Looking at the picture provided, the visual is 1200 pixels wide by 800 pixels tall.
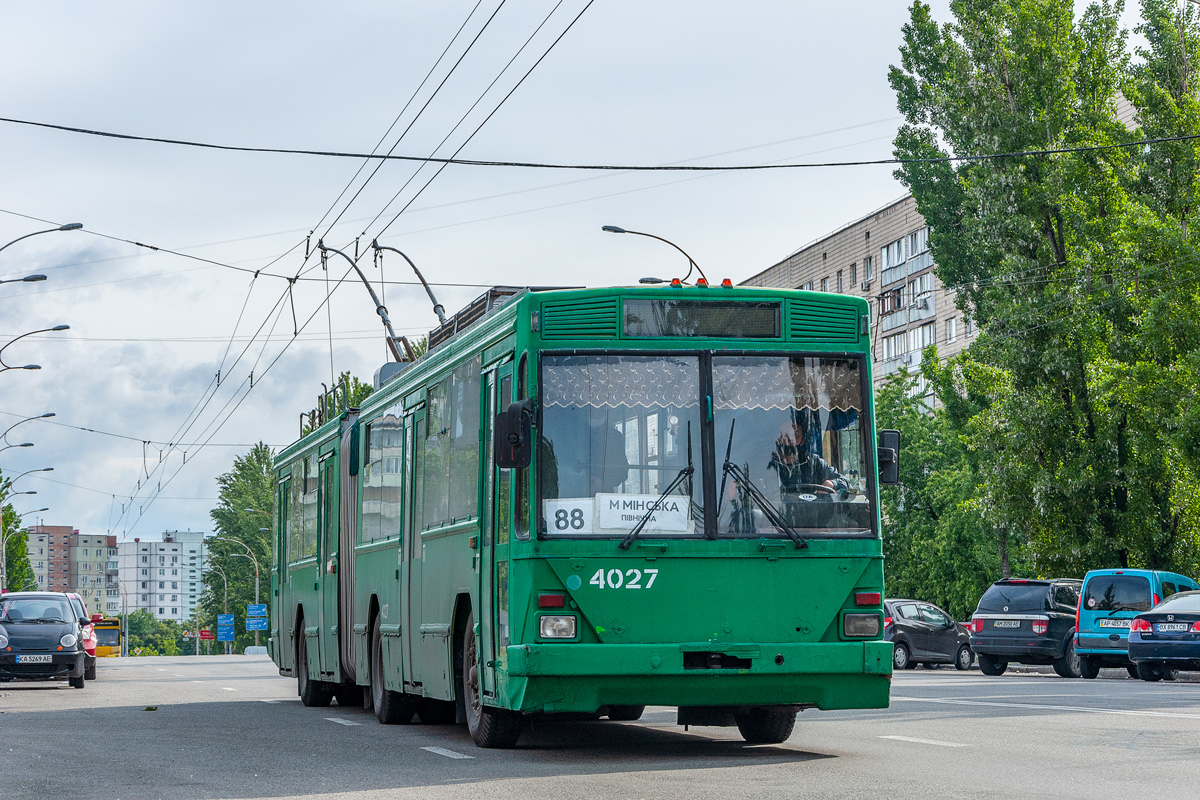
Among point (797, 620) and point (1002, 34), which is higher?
point (1002, 34)

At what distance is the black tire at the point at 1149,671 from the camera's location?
26.9m

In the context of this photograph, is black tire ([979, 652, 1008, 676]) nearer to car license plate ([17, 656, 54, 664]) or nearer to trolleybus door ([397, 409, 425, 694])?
car license plate ([17, 656, 54, 664])

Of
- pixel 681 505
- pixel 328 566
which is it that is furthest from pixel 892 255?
pixel 681 505

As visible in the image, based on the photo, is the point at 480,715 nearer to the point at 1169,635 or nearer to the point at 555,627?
the point at 555,627

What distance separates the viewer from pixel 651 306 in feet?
38.2

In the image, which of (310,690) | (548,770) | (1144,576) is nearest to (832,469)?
(548,770)

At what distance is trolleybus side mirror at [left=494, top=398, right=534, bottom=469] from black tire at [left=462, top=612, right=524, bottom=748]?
1754 mm

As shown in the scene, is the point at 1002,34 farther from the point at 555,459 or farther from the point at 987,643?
the point at 555,459

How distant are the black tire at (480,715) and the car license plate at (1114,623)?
1920 cm

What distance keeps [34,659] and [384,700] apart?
13209 mm

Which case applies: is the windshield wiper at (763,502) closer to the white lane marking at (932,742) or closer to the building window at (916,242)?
the white lane marking at (932,742)

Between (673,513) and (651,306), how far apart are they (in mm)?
1412

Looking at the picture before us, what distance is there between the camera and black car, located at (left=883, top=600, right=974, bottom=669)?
36.3 metres

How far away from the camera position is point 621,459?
36.8ft
